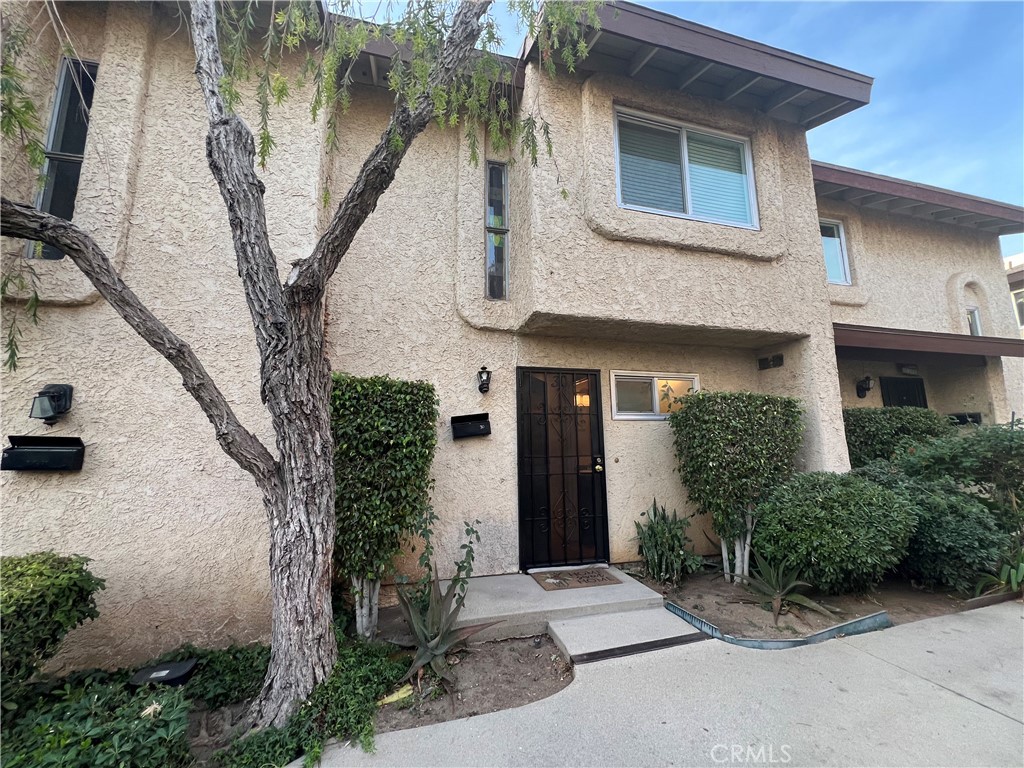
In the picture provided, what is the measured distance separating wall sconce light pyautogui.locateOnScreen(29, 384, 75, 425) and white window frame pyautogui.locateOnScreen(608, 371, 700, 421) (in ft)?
19.3

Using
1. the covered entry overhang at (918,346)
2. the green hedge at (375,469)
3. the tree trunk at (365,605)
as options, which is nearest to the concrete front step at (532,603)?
the tree trunk at (365,605)

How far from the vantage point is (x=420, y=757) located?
8.32 feet

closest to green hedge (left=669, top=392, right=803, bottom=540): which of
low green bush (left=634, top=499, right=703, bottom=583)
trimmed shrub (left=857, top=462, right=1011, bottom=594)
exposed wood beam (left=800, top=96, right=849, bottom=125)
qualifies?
low green bush (left=634, top=499, right=703, bottom=583)

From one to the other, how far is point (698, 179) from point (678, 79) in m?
1.37

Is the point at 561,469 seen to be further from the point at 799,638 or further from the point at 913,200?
the point at 913,200

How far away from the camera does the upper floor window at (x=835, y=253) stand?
7984 millimetres

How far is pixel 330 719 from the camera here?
2.78 m

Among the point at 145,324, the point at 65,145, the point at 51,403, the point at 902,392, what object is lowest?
the point at 51,403

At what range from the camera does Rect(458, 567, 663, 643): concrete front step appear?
3.89 metres

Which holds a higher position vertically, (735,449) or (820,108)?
(820,108)

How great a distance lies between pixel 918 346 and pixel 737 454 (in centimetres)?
503

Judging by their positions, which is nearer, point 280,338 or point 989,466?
point 280,338

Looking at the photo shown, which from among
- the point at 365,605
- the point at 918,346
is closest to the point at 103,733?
the point at 365,605

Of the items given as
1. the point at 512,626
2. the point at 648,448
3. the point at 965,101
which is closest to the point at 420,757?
the point at 512,626
